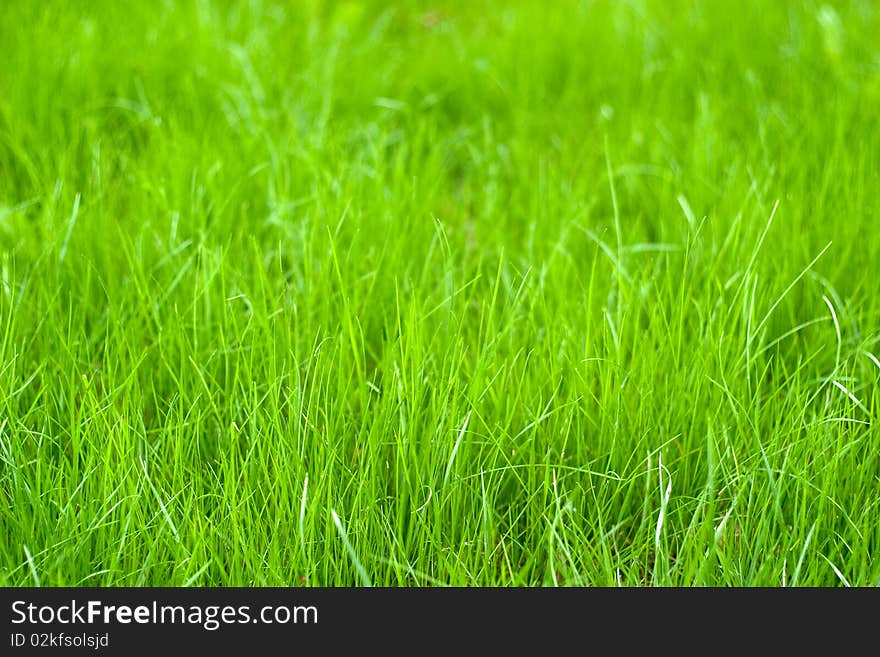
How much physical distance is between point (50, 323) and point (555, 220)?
47.8 inches

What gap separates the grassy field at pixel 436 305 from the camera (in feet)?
4.98

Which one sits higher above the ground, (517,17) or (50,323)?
(517,17)

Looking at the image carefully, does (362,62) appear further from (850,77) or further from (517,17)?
(850,77)

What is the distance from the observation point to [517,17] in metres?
3.67

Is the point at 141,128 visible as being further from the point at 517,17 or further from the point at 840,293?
the point at 840,293

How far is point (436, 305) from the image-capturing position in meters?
2.01

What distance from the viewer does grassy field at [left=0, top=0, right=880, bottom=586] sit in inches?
59.7

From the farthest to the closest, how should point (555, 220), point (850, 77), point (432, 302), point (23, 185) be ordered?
1. point (850, 77)
2. point (23, 185)
3. point (555, 220)
4. point (432, 302)

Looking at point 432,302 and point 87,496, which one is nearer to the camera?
point 87,496

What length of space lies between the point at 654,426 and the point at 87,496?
978 millimetres
